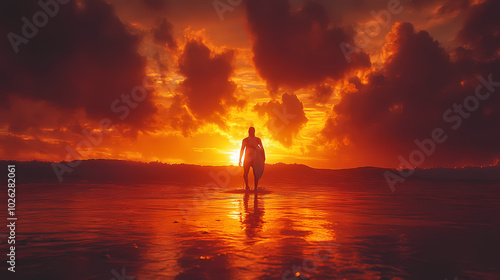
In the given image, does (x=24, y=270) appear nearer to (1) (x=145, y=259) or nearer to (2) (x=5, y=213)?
(1) (x=145, y=259)

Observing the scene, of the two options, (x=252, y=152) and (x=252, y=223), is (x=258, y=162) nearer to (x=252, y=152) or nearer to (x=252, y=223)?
(x=252, y=152)

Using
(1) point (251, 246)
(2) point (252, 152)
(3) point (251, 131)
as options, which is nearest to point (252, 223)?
(1) point (251, 246)

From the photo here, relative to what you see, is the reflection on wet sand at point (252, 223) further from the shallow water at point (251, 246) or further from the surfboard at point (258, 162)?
the surfboard at point (258, 162)

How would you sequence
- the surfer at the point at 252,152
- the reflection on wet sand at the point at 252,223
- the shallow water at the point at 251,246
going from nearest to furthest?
the shallow water at the point at 251,246 < the reflection on wet sand at the point at 252,223 < the surfer at the point at 252,152

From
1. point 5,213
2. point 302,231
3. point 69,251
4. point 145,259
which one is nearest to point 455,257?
point 302,231

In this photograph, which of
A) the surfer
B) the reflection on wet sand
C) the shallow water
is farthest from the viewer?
the surfer

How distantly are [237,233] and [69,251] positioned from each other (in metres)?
2.28

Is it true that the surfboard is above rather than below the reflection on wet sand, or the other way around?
above

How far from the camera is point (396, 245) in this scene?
4.66 m

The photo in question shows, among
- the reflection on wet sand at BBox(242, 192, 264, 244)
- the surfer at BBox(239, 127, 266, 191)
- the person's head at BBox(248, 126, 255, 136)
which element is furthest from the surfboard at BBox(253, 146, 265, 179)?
the reflection on wet sand at BBox(242, 192, 264, 244)

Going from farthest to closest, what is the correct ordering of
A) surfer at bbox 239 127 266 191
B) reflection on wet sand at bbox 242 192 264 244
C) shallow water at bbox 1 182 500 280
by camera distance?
surfer at bbox 239 127 266 191 → reflection on wet sand at bbox 242 192 264 244 → shallow water at bbox 1 182 500 280

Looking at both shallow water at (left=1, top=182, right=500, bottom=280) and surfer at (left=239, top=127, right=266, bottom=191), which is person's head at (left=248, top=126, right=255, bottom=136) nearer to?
surfer at (left=239, top=127, right=266, bottom=191)

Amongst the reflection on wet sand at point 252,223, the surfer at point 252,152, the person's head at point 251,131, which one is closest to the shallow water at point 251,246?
the reflection on wet sand at point 252,223

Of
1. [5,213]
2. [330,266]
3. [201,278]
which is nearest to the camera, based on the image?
[201,278]
